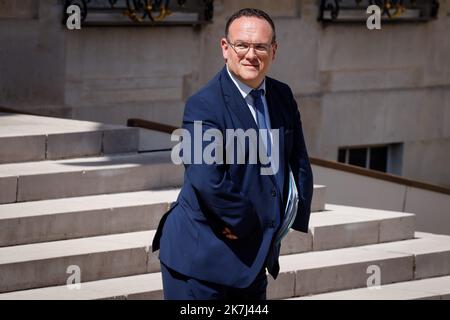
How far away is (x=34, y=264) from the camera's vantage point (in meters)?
8.48

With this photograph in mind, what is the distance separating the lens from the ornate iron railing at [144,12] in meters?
12.4

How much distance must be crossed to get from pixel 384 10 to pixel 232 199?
915 centimetres

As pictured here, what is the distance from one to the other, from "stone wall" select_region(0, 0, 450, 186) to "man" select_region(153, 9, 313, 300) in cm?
582

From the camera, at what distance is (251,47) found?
6.29m

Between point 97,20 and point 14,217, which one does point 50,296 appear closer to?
point 14,217

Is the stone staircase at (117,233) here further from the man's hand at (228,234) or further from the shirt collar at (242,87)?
the shirt collar at (242,87)

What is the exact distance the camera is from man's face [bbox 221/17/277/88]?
6301 mm

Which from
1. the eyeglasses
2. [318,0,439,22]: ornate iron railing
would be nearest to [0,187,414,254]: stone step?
the eyeglasses

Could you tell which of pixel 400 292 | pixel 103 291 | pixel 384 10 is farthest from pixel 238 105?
pixel 384 10

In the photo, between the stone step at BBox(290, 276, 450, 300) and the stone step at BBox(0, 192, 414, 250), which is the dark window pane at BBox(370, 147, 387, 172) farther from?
the stone step at BBox(290, 276, 450, 300)

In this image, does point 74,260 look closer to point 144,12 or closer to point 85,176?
point 85,176

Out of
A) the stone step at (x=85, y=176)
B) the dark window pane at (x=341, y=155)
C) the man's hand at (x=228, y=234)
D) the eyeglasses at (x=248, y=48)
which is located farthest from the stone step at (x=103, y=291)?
the dark window pane at (x=341, y=155)

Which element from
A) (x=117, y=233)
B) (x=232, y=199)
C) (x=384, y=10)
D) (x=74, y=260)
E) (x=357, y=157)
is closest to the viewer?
(x=232, y=199)

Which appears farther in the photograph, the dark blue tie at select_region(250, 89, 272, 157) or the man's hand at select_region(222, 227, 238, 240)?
the dark blue tie at select_region(250, 89, 272, 157)
